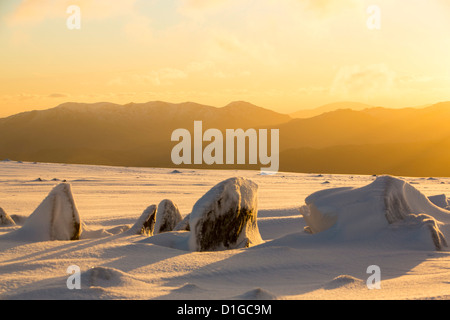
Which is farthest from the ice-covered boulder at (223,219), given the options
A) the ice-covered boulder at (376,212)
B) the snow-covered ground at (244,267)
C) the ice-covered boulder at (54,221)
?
the ice-covered boulder at (54,221)

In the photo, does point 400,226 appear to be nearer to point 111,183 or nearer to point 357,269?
point 357,269

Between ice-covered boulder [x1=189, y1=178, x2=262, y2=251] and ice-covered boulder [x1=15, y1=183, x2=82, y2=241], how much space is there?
1.68 m

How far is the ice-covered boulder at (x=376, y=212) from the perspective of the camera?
5.57m

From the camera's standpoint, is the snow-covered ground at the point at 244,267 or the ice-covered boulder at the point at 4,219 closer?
the snow-covered ground at the point at 244,267

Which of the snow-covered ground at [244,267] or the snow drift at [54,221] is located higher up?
the snow drift at [54,221]

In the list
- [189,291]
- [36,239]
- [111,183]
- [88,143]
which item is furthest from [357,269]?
[88,143]

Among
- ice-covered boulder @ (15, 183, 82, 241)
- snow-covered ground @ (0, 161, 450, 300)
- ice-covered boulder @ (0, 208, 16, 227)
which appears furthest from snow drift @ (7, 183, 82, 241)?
ice-covered boulder @ (0, 208, 16, 227)

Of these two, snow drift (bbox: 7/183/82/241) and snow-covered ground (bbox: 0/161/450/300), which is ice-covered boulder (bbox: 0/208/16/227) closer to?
snow-covered ground (bbox: 0/161/450/300)

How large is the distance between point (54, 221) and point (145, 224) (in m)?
1.44

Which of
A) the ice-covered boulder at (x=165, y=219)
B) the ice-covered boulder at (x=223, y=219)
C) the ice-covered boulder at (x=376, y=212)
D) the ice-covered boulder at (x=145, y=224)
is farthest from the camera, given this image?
the ice-covered boulder at (x=165, y=219)

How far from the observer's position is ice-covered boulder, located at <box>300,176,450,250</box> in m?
5.57

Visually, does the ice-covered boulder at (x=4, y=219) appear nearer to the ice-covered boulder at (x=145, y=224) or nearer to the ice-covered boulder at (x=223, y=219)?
the ice-covered boulder at (x=145, y=224)

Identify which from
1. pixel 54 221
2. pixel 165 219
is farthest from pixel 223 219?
pixel 54 221

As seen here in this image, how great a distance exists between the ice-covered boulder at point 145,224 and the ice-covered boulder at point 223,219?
4.98 ft
